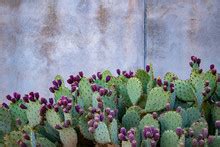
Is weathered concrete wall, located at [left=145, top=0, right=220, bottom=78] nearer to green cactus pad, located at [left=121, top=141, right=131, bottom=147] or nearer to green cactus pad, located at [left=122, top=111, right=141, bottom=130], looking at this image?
green cactus pad, located at [left=122, top=111, right=141, bottom=130]

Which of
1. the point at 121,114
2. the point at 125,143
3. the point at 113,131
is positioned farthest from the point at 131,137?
the point at 121,114

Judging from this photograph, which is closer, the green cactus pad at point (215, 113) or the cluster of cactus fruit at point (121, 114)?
the cluster of cactus fruit at point (121, 114)

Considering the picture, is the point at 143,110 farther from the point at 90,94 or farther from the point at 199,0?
the point at 199,0

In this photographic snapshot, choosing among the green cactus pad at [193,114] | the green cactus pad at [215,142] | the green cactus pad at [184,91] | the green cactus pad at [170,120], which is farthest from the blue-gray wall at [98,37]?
the green cactus pad at [215,142]

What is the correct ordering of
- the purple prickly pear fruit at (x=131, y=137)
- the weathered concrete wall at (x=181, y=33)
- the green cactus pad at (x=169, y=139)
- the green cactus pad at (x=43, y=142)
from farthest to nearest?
the weathered concrete wall at (x=181, y=33) → the green cactus pad at (x=43, y=142) → the green cactus pad at (x=169, y=139) → the purple prickly pear fruit at (x=131, y=137)

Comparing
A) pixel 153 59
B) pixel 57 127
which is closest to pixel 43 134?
pixel 57 127

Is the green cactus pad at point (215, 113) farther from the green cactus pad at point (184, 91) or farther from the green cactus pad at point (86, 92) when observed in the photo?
the green cactus pad at point (86, 92)
